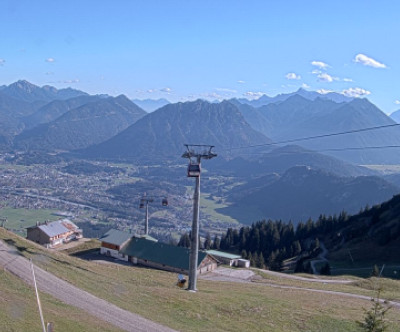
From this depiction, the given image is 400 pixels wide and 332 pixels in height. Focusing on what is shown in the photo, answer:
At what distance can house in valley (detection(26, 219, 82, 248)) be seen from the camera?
80000 millimetres

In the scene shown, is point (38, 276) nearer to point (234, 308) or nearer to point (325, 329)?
point (234, 308)

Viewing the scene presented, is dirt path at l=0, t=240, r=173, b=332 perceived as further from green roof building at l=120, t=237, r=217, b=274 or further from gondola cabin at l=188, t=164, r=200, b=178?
green roof building at l=120, t=237, r=217, b=274

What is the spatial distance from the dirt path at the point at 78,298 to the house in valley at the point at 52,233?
149ft

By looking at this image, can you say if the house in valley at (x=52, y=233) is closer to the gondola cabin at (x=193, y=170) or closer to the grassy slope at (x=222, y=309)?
the grassy slope at (x=222, y=309)

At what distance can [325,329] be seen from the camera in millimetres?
32250

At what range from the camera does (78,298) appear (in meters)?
29.6

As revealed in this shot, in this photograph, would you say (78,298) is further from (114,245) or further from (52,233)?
(52,233)

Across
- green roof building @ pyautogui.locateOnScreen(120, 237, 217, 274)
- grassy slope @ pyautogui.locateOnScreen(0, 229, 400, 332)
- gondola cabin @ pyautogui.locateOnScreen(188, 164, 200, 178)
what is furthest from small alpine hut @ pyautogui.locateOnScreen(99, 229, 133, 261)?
gondola cabin @ pyautogui.locateOnScreen(188, 164, 200, 178)

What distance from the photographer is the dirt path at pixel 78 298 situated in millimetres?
26562

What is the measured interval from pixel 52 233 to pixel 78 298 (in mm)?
55171

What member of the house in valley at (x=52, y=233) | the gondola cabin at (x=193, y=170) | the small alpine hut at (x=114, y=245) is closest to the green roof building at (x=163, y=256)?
the small alpine hut at (x=114, y=245)

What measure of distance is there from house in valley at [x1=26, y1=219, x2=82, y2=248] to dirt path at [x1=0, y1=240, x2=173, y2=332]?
45.4m

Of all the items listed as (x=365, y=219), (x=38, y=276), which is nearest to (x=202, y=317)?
(x=38, y=276)

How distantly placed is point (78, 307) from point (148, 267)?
40795mm
